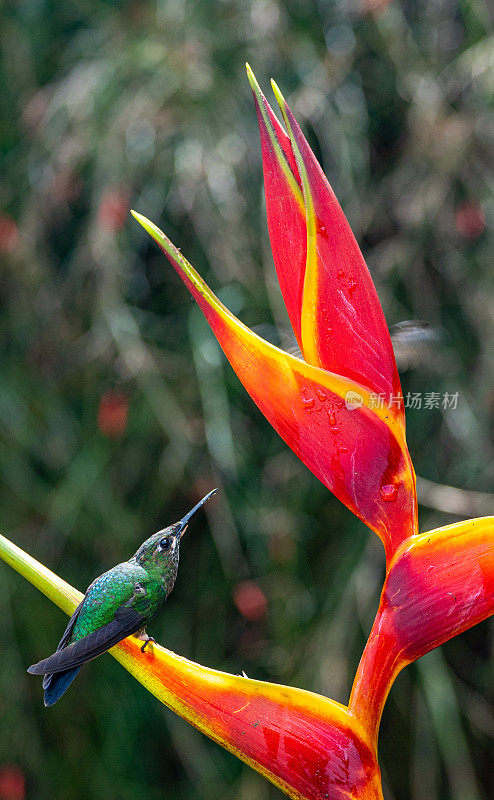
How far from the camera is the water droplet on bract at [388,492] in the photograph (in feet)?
0.59

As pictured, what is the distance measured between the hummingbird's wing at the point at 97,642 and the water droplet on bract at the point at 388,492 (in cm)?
6

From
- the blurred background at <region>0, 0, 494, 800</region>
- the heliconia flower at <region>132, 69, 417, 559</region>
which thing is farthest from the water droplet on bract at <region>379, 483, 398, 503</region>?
the blurred background at <region>0, 0, 494, 800</region>

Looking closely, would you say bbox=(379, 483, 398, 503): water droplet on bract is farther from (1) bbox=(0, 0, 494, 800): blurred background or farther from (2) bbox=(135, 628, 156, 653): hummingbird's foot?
(1) bbox=(0, 0, 494, 800): blurred background

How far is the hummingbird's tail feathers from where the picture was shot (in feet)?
0.50

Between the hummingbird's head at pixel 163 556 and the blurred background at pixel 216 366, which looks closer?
the hummingbird's head at pixel 163 556

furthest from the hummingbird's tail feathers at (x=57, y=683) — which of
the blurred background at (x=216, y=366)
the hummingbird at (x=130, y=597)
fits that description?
the blurred background at (x=216, y=366)

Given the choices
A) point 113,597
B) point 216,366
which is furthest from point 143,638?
point 216,366

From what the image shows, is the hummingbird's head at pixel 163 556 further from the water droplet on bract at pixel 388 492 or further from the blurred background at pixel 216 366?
the blurred background at pixel 216 366

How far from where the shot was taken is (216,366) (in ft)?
2.40

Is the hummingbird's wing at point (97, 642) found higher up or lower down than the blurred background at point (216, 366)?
higher up

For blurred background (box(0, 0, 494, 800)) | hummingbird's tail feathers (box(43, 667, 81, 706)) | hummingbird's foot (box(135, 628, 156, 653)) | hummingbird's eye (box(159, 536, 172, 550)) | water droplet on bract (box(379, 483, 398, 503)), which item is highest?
hummingbird's eye (box(159, 536, 172, 550))

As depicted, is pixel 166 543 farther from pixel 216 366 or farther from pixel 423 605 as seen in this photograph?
pixel 216 366

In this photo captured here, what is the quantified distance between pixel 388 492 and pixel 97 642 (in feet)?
0.26

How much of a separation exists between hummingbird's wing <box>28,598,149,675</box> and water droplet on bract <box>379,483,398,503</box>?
0.06 meters
